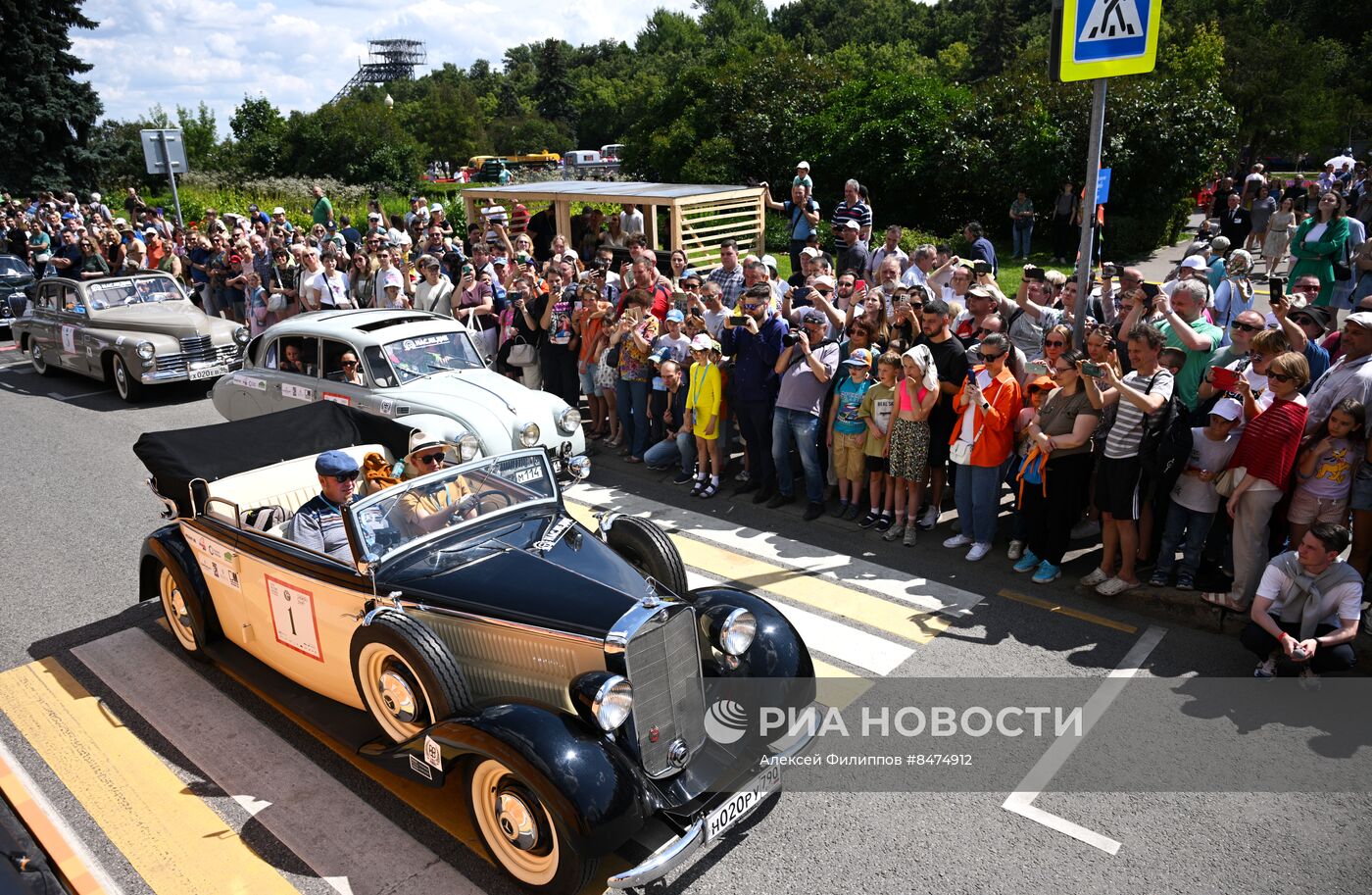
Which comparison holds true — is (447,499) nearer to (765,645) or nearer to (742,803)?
(765,645)

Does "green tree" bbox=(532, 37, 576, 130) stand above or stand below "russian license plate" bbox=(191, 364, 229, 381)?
above

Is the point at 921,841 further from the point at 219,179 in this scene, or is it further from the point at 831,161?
the point at 219,179

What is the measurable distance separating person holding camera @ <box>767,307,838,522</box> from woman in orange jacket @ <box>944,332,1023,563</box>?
4.56 ft

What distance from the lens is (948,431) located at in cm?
850

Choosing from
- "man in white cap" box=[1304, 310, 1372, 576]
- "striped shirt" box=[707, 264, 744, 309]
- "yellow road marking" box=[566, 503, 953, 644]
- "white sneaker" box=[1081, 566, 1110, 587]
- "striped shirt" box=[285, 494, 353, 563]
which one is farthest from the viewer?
"striped shirt" box=[707, 264, 744, 309]

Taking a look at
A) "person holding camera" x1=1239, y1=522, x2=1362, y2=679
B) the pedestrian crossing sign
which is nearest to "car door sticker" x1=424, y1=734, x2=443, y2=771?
"person holding camera" x1=1239, y1=522, x2=1362, y2=679

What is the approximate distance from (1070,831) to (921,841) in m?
0.79

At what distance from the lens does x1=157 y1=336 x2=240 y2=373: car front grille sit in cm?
1430

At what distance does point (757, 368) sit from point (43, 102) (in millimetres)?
45407

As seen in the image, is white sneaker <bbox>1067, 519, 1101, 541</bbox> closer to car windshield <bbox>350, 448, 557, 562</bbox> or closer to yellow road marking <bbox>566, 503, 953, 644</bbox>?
yellow road marking <bbox>566, 503, 953, 644</bbox>

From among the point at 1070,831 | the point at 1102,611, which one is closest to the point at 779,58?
the point at 1102,611

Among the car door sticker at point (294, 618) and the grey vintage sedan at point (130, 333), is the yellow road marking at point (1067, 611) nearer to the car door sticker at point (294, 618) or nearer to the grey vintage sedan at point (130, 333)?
the car door sticker at point (294, 618)

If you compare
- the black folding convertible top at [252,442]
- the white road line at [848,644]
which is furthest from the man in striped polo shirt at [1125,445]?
the black folding convertible top at [252,442]

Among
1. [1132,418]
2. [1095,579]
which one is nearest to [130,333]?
[1095,579]
